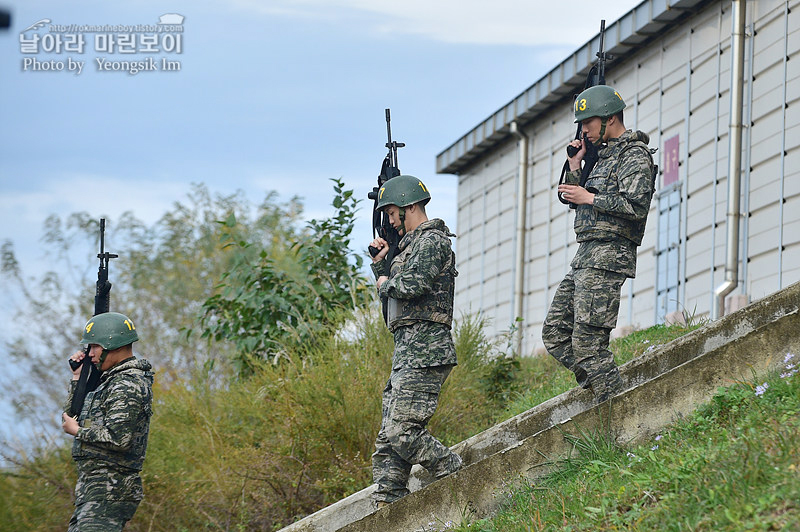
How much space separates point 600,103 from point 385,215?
5.45ft

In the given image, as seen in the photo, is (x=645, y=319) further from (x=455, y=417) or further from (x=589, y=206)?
(x=589, y=206)

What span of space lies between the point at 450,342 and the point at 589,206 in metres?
1.29

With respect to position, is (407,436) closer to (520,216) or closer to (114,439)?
(114,439)

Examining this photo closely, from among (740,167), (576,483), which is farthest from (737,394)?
(740,167)

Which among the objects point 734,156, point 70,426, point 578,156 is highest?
point 734,156

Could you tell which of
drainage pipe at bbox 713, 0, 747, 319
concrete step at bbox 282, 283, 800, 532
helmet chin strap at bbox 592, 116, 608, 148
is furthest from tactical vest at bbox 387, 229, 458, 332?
drainage pipe at bbox 713, 0, 747, 319

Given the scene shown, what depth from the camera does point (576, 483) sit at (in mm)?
5109

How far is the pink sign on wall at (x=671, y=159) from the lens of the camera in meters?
15.0

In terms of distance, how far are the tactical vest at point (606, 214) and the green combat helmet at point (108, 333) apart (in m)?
3.30

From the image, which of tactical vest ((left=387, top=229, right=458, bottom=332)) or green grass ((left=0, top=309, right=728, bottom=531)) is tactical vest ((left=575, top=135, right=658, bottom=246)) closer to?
tactical vest ((left=387, top=229, right=458, bottom=332))

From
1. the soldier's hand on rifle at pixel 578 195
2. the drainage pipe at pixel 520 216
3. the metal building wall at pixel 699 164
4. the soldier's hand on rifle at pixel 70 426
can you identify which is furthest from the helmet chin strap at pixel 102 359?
the drainage pipe at pixel 520 216

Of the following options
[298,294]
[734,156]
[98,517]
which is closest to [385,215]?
[98,517]

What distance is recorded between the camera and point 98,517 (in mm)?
6625

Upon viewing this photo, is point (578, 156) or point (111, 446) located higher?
point (578, 156)
